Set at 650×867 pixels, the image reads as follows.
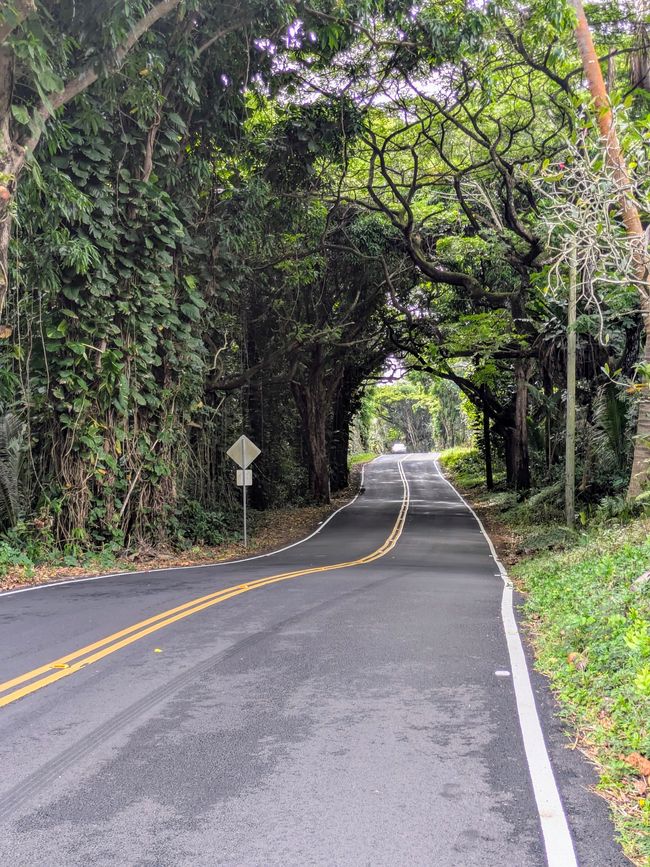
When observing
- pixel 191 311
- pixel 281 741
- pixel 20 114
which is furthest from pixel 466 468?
pixel 281 741

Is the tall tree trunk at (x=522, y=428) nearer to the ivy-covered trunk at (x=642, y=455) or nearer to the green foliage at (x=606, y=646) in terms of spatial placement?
the ivy-covered trunk at (x=642, y=455)

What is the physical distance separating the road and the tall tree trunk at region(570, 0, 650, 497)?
5.14 metres

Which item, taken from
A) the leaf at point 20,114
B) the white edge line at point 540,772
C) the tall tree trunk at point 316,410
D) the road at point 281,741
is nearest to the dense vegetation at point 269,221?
the leaf at point 20,114

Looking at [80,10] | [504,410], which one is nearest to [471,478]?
[504,410]

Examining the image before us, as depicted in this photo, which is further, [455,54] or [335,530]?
[335,530]

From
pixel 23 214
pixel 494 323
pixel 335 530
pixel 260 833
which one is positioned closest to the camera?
pixel 260 833

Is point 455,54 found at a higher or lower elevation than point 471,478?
higher

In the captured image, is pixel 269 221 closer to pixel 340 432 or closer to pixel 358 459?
pixel 340 432

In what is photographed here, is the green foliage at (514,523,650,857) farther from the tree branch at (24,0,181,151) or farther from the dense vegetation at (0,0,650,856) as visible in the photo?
the tree branch at (24,0,181,151)

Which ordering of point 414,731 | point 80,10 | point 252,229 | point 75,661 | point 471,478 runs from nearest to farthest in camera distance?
1. point 414,731
2. point 75,661
3. point 80,10
4. point 252,229
5. point 471,478

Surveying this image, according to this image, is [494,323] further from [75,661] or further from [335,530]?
[75,661]

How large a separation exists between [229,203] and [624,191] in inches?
409

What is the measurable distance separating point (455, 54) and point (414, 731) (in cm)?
1237

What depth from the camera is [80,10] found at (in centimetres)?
1021
